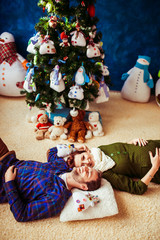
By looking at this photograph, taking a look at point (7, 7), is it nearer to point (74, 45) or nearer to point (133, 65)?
point (74, 45)

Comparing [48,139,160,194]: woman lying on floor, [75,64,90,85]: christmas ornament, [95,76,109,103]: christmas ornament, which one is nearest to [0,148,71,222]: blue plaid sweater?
[48,139,160,194]: woman lying on floor

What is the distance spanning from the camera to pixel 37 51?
194cm

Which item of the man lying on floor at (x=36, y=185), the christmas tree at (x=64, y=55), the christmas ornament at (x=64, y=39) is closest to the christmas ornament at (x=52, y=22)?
the christmas tree at (x=64, y=55)

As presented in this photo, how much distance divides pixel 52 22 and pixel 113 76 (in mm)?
1450

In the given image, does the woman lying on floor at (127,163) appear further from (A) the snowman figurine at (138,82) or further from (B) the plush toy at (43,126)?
(A) the snowman figurine at (138,82)

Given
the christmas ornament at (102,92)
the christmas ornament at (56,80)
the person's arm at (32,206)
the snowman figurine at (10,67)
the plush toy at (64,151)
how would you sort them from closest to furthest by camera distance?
the person's arm at (32,206), the plush toy at (64,151), the christmas ornament at (56,80), the christmas ornament at (102,92), the snowman figurine at (10,67)

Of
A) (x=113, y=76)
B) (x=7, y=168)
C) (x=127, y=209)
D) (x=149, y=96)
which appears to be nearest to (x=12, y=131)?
(x=7, y=168)

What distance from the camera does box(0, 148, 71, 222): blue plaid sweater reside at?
123 cm

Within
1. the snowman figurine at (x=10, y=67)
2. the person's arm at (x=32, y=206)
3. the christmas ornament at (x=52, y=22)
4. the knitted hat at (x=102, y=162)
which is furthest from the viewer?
the snowman figurine at (x=10, y=67)

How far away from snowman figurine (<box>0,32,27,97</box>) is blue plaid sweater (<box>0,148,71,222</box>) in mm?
1397

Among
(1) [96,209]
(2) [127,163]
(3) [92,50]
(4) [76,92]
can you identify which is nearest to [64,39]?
(3) [92,50]

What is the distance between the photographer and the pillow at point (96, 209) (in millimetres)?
1278

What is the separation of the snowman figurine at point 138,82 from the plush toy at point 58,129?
3.89 ft

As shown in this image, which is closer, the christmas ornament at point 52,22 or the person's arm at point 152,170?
the person's arm at point 152,170
